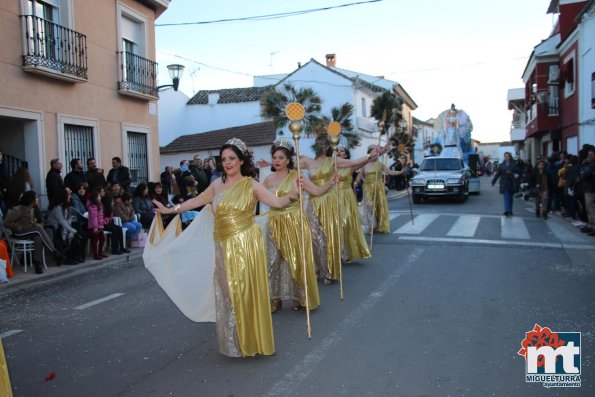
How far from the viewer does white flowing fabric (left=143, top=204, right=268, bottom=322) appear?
500 cm

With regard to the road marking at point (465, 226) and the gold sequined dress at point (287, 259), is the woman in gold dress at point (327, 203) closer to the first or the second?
the gold sequined dress at point (287, 259)

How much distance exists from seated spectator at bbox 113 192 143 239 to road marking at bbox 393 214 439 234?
563 centimetres

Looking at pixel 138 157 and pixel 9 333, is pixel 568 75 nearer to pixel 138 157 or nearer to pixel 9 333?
pixel 138 157

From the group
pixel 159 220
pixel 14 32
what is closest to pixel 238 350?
pixel 159 220

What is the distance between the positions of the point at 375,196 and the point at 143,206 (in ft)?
17.0

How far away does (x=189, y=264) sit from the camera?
199 inches

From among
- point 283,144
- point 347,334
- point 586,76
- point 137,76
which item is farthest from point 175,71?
point 586,76

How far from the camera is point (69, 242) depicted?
997cm

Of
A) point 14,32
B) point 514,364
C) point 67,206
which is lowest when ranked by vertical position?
point 514,364

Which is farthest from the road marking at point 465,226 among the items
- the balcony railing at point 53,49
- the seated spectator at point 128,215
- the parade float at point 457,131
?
the parade float at point 457,131

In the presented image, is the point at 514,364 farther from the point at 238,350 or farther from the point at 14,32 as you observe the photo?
the point at 14,32

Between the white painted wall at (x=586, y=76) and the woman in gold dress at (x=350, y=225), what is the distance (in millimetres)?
14401

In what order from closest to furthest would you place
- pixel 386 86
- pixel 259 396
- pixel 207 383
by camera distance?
pixel 259 396, pixel 207 383, pixel 386 86

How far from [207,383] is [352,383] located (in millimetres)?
1079
